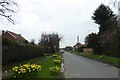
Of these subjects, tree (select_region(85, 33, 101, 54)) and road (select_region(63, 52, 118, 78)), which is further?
tree (select_region(85, 33, 101, 54))

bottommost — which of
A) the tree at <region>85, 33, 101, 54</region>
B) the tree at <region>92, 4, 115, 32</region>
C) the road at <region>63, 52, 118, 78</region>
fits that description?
the road at <region>63, 52, 118, 78</region>

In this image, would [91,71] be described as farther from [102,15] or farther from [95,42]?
[95,42]

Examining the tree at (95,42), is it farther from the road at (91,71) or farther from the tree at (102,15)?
the road at (91,71)

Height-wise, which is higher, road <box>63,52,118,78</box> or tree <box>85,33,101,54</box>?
tree <box>85,33,101,54</box>

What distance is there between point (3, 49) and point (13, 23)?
115 inches

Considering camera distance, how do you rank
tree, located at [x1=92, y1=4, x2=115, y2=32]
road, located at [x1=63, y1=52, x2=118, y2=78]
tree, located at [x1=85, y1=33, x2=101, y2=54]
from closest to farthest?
road, located at [x1=63, y1=52, x2=118, y2=78] < tree, located at [x1=92, y1=4, x2=115, y2=32] < tree, located at [x1=85, y1=33, x2=101, y2=54]

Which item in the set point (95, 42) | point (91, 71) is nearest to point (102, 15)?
point (95, 42)

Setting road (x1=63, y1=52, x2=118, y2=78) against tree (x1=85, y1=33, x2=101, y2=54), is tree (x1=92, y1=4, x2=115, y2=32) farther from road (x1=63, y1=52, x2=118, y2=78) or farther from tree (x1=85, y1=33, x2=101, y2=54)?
road (x1=63, y1=52, x2=118, y2=78)

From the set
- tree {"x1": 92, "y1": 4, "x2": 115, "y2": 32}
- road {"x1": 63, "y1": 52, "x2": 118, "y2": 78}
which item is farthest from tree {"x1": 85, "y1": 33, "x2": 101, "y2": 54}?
road {"x1": 63, "y1": 52, "x2": 118, "y2": 78}

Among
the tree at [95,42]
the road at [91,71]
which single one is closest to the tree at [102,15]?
the tree at [95,42]

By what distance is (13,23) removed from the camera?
24.0 metres

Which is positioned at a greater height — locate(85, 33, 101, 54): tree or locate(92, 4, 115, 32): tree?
locate(92, 4, 115, 32): tree

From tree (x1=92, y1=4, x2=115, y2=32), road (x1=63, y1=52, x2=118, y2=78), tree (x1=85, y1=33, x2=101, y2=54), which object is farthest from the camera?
tree (x1=85, y1=33, x2=101, y2=54)

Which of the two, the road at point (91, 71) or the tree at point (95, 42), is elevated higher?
the tree at point (95, 42)
